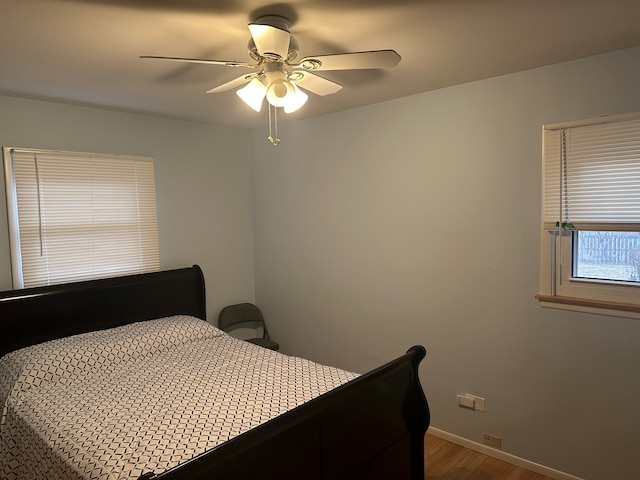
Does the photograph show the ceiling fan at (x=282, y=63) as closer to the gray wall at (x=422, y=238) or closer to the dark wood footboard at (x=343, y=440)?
the gray wall at (x=422, y=238)

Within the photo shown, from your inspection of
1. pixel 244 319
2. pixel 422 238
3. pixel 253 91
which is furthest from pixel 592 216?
pixel 244 319

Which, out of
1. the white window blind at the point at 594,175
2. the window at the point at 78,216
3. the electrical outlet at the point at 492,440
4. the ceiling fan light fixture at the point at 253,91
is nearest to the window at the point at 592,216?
the white window blind at the point at 594,175

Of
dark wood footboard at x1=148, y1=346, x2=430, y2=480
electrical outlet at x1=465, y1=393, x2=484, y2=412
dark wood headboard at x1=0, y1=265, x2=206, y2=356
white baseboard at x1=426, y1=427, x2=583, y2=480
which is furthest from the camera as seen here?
electrical outlet at x1=465, y1=393, x2=484, y2=412

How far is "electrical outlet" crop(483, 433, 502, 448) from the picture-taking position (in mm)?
2596

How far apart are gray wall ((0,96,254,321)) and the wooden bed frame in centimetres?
31

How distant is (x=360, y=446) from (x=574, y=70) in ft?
7.02

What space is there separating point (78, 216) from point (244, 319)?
1.60 m

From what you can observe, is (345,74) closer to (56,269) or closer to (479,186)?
(479,186)

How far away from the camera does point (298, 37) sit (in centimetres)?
181

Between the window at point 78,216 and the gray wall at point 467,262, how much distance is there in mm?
1205

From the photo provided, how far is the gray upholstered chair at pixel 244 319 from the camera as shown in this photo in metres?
3.70

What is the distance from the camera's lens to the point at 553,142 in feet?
7.54

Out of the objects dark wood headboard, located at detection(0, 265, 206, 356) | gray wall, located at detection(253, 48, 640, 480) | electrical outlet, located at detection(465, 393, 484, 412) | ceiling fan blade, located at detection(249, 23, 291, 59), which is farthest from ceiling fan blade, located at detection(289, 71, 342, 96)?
electrical outlet, located at detection(465, 393, 484, 412)

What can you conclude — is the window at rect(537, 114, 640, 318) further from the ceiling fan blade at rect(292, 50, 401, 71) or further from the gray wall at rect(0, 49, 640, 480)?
the ceiling fan blade at rect(292, 50, 401, 71)
